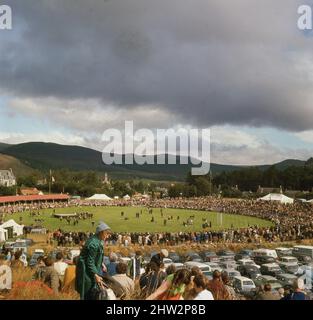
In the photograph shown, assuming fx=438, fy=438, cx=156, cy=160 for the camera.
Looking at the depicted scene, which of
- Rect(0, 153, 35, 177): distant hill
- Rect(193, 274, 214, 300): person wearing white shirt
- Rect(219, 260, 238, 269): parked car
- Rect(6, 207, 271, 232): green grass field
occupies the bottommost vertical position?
Rect(6, 207, 271, 232): green grass field

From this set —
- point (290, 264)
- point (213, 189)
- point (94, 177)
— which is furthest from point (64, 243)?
point (213, 189)

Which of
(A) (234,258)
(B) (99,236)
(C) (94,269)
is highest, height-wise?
(B) (99,236)

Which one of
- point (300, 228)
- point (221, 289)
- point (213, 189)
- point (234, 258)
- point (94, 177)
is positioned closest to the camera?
point (221, 289)

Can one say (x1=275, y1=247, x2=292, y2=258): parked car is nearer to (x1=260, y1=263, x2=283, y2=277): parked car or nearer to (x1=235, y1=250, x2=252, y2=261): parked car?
(x1=235, y1=250, x2=252, y2=261): parked car

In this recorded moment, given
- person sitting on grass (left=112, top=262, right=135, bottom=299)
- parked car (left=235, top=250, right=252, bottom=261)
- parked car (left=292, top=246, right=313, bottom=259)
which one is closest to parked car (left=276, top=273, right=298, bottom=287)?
parked car (left=235, top=250, right=252, bottom=261)

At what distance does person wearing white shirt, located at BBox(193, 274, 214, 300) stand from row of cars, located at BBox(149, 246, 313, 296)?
4.47 m

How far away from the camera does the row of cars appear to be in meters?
11.1

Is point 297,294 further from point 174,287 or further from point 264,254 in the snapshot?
point 264,254

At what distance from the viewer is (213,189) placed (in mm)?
64875

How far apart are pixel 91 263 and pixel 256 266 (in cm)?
908

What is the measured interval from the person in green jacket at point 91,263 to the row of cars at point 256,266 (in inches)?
196

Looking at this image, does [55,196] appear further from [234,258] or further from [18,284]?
[18,284]
